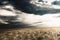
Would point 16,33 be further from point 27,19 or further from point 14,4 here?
point 14,4

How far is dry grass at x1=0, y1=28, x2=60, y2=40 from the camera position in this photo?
248 cm

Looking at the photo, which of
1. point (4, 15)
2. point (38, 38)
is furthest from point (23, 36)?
point (4, 15)

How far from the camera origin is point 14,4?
259 cm

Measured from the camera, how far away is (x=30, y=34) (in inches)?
99.7

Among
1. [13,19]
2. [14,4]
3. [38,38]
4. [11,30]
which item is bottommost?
[38,38]

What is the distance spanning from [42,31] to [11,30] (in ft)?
1.67

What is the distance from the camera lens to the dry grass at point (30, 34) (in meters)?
2.48

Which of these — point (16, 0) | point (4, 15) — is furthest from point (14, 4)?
point (4, 15)

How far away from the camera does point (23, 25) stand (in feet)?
8.36

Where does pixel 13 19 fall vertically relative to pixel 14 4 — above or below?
below

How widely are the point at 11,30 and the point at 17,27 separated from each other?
109 millimetres

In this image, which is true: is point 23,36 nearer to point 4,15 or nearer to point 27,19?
point 27,19

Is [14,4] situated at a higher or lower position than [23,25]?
higher

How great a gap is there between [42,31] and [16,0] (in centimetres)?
67
